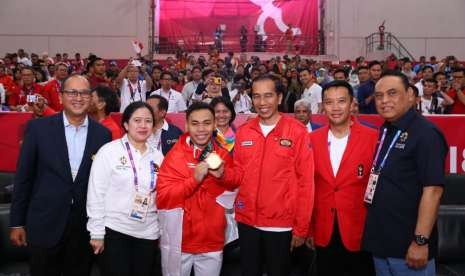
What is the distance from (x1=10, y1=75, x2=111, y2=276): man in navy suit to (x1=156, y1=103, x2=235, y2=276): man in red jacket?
0.60 m

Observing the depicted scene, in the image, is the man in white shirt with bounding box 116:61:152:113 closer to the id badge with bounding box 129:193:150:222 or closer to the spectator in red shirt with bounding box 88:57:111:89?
the spectator in red shirt with bounding box 88:57:111:89

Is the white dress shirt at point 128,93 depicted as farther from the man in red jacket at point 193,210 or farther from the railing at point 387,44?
the railing at point 387,44

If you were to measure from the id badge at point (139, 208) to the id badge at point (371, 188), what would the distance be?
147 cm

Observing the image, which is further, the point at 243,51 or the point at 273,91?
the point at 243,51

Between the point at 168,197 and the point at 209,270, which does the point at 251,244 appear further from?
the point at 168,197

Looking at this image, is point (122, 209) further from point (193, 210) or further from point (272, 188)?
point (272, 188)

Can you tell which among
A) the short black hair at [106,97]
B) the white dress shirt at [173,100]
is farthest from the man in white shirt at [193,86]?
the short black hair at [106,97]

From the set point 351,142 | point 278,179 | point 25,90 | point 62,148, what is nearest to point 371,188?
point 351,142

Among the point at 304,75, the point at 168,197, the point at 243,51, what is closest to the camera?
the point at 168,197

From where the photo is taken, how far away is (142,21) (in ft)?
77.2

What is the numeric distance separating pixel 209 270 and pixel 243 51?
793 inches

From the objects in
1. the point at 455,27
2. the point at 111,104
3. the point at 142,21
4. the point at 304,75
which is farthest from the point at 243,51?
the point at 111,104

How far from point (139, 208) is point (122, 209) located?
0.11 metres

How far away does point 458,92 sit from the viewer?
9.12 m
